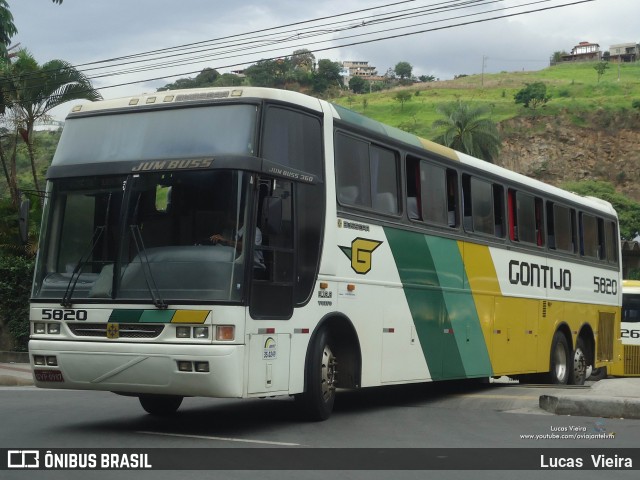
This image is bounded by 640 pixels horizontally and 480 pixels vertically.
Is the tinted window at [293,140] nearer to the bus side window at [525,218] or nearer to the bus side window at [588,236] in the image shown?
the bus side window at [525,218]

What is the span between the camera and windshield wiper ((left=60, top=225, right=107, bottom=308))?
10422 millimetres

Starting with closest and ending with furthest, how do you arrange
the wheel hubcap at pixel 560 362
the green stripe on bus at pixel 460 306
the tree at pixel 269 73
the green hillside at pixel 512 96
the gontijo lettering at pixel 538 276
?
→ the green stripe on bus at pixel 460 306, the gontijo lettering at pixel 538 276, the wheel hubcap at pixel 560 362, the tree at pixel 269 73, the green hillside at pixel 512 96

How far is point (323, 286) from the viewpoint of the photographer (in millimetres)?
11406

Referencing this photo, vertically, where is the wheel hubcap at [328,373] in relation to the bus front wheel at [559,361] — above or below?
below

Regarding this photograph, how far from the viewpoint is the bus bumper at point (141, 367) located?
9703mm

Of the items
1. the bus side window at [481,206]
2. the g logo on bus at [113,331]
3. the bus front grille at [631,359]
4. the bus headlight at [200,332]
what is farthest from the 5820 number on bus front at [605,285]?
the g logo on bus at [113,331]

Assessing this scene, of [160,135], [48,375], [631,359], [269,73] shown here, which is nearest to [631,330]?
[631,359]

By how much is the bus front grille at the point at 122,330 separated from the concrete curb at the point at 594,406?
546 cm

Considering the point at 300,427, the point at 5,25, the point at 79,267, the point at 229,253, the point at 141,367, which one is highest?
the point at 5,25

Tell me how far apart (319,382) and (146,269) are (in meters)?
2.37

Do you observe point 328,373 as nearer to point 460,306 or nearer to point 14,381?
point 460,306

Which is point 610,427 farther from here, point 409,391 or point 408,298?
point 409,391

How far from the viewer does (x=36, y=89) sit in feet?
91.6

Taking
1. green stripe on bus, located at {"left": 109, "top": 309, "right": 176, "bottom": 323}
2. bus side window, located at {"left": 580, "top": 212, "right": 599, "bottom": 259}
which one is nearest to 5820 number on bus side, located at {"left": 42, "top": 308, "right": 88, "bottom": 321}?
green stripe on bus, located at {"left": 109, "top": 309, "right": 176, "bottom": 323}
